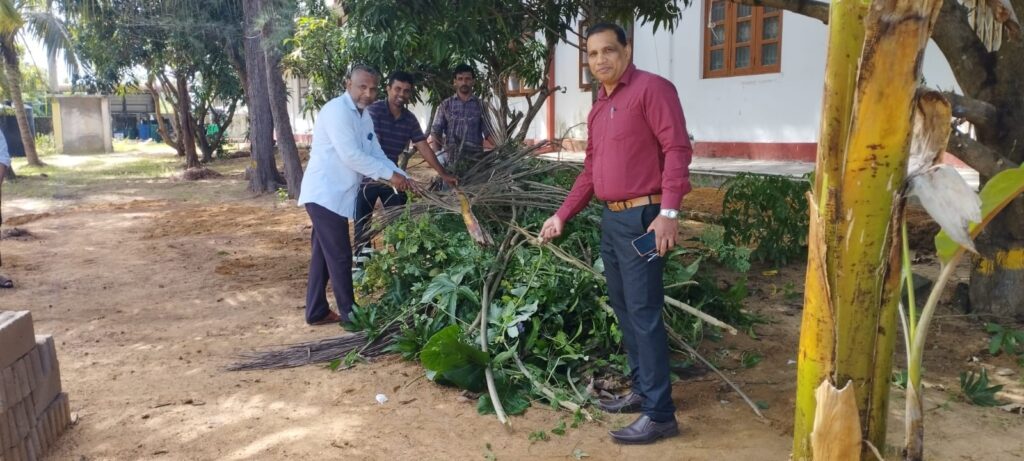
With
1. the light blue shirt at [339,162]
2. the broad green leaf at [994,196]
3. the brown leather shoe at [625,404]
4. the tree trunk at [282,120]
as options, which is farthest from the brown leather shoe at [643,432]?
the tree trunk at [282,120]

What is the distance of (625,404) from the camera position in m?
3.38

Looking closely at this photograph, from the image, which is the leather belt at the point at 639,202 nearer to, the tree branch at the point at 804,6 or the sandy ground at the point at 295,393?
the sandy ground at the point at 295,393

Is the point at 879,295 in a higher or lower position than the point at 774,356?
higher

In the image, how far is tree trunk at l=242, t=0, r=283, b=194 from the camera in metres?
10.4

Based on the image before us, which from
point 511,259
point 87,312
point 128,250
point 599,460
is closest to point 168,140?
point 128,250

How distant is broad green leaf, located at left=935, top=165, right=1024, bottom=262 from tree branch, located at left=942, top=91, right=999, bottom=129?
211 centimetres

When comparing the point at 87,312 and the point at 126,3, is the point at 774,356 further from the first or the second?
the point at 126,3

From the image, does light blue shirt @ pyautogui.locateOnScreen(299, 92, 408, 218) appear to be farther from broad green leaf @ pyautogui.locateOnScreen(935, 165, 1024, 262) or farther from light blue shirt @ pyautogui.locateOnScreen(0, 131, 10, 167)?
broad green leaf @ pyautogui.locateOnScreen(935, 165, 1024, 262)

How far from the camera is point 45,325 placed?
5062mm

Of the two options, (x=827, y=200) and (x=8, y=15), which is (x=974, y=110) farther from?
(x=8, y=15)

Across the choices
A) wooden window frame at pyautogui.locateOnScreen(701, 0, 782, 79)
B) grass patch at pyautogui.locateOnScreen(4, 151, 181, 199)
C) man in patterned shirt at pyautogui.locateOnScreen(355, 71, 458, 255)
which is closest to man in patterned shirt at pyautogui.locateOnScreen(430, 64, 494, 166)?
man in patterned shirt at pyautogui.locateOnScreen(355, 71, 458, 255)

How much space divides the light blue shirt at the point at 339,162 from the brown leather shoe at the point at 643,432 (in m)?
2.36

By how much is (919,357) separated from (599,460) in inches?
53.1

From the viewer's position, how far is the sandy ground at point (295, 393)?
3.06 m
